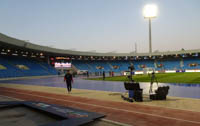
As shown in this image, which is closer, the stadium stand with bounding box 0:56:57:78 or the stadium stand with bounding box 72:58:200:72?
the stadium stand with bounding box 0:56:57:78

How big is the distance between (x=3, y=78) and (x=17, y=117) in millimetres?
38756

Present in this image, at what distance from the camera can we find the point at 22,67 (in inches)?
1890

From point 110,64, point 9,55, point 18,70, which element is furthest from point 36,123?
point 110,64

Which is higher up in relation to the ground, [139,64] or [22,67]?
[139,64]

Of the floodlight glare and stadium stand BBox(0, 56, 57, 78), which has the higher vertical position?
the floodlight glare

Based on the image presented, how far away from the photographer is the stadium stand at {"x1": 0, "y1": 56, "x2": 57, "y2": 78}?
42472mm

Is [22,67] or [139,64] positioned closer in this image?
[22,67]

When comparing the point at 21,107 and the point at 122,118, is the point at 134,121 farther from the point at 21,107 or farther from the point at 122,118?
the point at 21,107

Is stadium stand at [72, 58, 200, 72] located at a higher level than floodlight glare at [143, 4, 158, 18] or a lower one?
lower

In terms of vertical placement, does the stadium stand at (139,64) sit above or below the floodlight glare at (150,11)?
below

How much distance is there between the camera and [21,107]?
29.3ft

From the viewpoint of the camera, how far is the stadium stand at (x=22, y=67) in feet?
139

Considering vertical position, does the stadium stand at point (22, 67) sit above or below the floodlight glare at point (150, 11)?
below

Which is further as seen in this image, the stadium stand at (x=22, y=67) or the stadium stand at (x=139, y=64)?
the stadium stand at (x=139, y=64)
